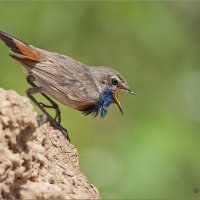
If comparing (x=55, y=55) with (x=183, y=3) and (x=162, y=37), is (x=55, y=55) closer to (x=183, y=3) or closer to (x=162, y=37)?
(x=162, y=37)

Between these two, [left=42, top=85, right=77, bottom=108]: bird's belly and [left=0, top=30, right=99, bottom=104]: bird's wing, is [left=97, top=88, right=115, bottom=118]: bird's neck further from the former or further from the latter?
[left=42, top=85, right=77, bottom=108]: bird's belly

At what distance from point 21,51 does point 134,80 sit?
566cm

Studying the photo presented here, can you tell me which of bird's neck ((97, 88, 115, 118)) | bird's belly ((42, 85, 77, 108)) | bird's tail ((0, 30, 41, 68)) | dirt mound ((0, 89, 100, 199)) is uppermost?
bird's tail ((0, 30, 41, 68))

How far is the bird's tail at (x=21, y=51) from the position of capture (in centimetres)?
873

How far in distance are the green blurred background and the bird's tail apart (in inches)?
84.5

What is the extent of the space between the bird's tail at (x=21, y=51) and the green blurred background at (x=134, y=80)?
2147mm

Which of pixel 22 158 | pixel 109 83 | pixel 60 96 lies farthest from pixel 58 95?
pixel 22 158

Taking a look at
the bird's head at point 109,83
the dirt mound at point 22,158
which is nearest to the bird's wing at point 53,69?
the bird's head at point 109,83

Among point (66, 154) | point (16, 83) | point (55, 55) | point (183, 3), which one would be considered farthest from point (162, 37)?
point (66, 154)

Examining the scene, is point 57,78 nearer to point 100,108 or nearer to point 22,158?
point 100,108

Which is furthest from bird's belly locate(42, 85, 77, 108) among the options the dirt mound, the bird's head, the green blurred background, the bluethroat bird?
the dirt mound

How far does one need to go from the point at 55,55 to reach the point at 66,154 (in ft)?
6.85

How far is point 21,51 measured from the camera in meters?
8.77

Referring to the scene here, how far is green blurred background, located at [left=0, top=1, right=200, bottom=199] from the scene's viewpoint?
38.0ft
